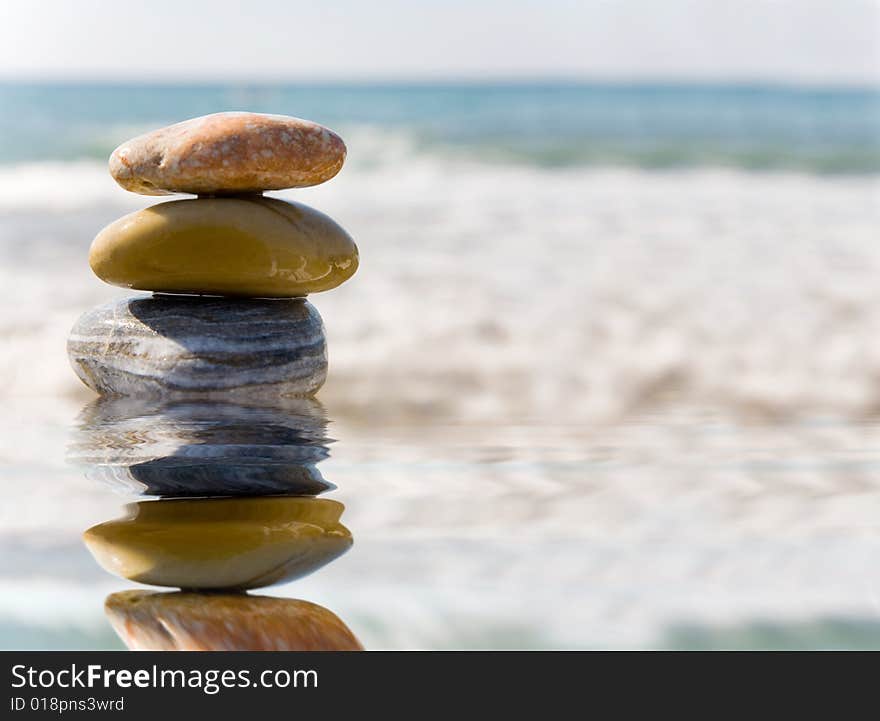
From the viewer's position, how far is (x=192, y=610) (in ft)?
5.35

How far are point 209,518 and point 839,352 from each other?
292 centimetres

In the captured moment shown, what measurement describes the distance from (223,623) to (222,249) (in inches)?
72.8

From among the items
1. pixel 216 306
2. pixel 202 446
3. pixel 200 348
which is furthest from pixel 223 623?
pixel 216 306

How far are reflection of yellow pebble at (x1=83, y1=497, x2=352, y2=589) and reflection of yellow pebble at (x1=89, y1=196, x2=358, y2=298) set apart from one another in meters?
1.23

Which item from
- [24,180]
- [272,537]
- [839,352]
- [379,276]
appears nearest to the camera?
[272,537]

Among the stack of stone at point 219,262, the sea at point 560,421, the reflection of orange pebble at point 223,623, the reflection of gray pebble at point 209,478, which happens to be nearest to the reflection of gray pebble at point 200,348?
the stack of stone at point 219,262

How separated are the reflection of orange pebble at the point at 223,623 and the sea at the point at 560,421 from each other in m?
0.04

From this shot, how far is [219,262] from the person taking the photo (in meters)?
3.26

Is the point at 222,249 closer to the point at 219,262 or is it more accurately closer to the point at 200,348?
the point at 219,262

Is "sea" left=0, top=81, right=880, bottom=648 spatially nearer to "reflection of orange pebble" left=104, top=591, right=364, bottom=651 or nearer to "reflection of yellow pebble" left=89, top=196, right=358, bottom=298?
"reflection of orange pebble" left=104, top=591, right=364, bottom=651

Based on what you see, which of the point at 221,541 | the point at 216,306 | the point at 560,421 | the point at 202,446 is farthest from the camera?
the point at 216,306

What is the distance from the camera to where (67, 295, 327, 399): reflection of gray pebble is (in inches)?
128
